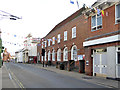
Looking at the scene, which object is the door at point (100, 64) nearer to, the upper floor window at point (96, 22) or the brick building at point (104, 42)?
the brick building at point (104, 42)

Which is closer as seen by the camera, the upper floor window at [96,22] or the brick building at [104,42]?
the brick building at [104,42]

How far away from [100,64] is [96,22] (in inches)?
175

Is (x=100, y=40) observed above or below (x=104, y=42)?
above

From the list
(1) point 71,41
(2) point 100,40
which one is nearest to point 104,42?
(2) point 100,40

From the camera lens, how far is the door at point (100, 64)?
15492 mm

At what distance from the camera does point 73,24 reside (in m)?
25.2

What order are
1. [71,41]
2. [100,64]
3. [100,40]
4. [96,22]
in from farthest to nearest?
[71,41]
[96,22]
[100,64]
[100,40]

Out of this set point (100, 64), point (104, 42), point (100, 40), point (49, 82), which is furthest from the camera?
point (100, 64)

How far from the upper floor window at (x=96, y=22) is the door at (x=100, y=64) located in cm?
285

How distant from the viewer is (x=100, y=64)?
16.1 metres

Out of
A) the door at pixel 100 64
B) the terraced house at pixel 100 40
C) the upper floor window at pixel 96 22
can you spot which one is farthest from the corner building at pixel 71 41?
the door at pixel 100 64

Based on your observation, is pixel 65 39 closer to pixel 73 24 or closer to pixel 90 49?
pixel 73 24

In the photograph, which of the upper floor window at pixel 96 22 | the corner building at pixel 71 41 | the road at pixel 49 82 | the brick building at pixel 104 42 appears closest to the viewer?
the road at pixel 49 82

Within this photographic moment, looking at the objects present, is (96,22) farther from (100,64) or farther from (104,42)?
(100,64)
